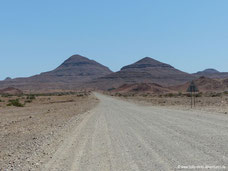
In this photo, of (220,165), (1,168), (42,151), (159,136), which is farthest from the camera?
(159,136)

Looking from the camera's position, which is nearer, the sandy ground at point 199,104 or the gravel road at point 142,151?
the gravel road at point 142,151

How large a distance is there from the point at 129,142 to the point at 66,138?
3081 millimetres

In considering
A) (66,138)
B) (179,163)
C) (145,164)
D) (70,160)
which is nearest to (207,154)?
(179,163)

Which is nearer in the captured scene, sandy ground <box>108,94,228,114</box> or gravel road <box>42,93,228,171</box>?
gravel road <box>42,93,228,171</box>

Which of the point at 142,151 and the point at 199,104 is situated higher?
the point at 199,104

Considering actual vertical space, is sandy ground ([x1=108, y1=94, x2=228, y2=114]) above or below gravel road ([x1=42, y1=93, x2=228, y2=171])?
above

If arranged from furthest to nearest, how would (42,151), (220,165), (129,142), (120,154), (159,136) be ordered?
(159,136)
(129,142)
(42,151)
(120,154)
(220,165)

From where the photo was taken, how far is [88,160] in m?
9.00

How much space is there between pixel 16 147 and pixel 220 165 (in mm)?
7774

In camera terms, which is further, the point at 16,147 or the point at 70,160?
the point at 16,147

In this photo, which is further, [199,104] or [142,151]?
[199,104]

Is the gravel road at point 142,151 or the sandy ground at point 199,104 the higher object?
the sandy ground at point 199,104

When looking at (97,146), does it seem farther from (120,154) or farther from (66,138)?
(66,138)

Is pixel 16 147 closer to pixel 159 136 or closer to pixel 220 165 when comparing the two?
pixel 159 136
